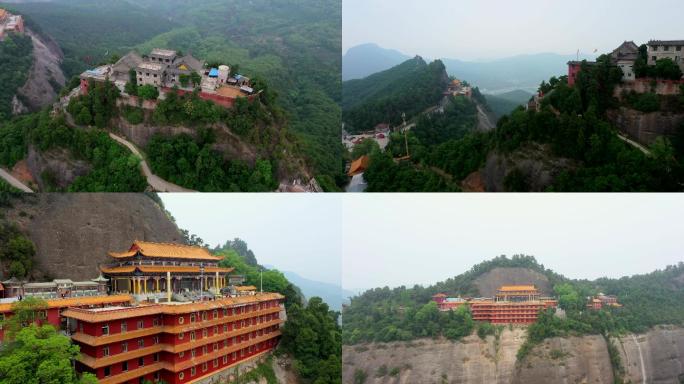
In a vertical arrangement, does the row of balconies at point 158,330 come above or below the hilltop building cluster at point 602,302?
above

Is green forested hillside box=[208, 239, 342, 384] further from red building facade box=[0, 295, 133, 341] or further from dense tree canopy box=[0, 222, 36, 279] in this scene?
dense tree canopy box=[0, 222, 36, 279]

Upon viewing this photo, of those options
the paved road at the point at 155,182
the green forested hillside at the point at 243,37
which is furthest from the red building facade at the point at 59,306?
the green forested hillside at the point at 243,37

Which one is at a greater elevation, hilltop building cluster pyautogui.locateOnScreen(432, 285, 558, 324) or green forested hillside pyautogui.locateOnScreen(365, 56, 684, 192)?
green forested hillside pyautogui.locateOnScreen(365, 56, 684, 192)

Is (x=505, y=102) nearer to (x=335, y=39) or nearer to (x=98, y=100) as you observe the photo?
(x=98, y=100)

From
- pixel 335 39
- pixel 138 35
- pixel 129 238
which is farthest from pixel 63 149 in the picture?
pixel 335 39

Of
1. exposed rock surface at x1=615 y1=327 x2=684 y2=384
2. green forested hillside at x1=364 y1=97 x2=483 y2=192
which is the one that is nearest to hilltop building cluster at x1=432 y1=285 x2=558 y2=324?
exposed rock surface at x1=615 y1=327 x2=684 y2=384

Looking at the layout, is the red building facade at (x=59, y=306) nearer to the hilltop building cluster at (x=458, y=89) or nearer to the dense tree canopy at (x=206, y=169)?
the dense tree canopy at (x=206, y=169)
